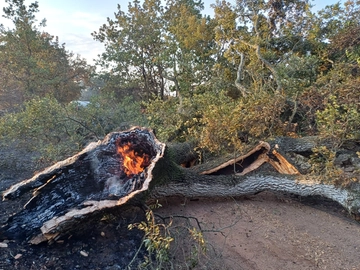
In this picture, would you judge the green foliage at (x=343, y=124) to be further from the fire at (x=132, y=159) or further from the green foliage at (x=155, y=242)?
the green foliage at (x=155, y=242)

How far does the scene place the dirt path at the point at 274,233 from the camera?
2867mm

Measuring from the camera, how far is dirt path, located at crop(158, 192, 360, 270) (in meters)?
2.87

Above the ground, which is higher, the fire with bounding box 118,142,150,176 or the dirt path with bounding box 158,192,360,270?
the fire with bounding box 118,142,150,176

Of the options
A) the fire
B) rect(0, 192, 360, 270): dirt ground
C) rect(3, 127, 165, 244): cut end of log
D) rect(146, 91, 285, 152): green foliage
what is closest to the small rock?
rect(0, 192, 360, 270): dirt ground

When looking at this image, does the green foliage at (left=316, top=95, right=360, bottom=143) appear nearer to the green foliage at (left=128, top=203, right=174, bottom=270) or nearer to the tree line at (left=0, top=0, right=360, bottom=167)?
the tree line at (left=0, top=0, right=360, bottom=167)

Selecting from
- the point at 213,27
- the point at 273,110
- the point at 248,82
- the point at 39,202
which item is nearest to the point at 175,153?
the point at 273,110

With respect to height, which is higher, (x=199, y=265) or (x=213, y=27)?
(x=213, y=27)

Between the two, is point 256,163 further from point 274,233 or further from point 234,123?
point 274,233

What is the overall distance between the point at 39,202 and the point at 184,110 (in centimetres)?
418

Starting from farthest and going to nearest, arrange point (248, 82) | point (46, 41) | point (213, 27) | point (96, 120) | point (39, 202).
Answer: point (46, 41), point (213, 27), point (248, 82), point (96, 120), point (39, 202)

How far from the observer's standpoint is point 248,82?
7.77 m

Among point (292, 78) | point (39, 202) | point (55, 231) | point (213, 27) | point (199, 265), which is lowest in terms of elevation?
point (199, 265)

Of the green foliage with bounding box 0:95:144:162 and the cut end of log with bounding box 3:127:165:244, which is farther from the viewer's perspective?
the green foliage with bounding box 0:95:144:162

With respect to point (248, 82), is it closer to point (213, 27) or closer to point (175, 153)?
point (213, 27)
